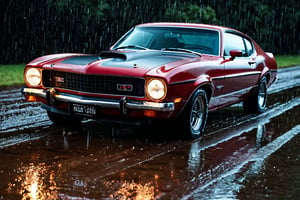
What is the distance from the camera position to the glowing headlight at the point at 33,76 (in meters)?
7.01

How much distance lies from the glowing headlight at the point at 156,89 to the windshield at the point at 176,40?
1556 mm

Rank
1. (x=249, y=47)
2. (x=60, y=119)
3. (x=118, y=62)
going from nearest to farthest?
1. (x=118, y=62)
2. (x=60, y=119)
3. (x=249, y=47)

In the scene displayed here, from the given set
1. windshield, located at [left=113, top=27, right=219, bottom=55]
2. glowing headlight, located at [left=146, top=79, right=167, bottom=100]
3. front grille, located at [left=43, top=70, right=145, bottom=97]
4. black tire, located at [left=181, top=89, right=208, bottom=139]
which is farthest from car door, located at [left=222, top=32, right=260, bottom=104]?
front grille, located at [left=43, top=70, right=145, bottom=97]

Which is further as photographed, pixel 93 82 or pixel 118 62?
pixel 118 62

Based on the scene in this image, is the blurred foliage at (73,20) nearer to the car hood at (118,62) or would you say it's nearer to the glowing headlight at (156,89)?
the car hood at (118,62)

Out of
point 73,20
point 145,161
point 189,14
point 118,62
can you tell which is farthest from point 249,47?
point 189,14

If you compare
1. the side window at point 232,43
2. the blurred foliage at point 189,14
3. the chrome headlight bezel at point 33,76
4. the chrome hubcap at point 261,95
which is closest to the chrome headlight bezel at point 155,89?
the chrome headlight bezel at point 33,76

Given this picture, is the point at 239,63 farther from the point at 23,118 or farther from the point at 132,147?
the point at 23,118

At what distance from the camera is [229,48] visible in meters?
8.30

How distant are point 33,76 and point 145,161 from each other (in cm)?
223

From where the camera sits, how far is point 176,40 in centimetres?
790

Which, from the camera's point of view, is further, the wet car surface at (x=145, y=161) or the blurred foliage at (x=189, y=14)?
the blurred foliage at (x=189, y=14)

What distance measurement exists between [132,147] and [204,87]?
1446 mm

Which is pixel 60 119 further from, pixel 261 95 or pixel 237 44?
pixel 261 95
